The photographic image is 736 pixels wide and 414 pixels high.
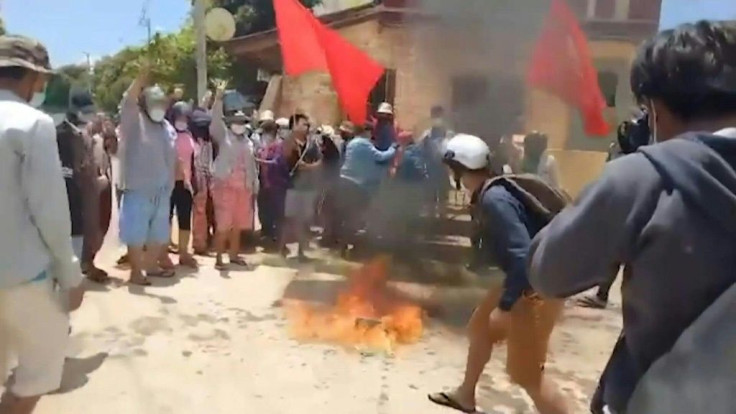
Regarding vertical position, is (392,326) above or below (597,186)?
below

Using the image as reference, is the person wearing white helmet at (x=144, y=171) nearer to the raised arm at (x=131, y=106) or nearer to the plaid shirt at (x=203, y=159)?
the raised arm at (x=131, y=106)

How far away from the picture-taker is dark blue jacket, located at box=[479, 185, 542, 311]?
124 inches

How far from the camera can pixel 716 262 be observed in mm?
1378

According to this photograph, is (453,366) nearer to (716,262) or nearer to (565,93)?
(716,262)

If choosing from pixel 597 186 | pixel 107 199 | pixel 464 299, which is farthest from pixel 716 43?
pixel 107 199

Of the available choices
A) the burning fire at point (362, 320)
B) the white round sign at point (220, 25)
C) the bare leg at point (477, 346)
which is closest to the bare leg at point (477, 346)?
the bare leg at point (477, 346)

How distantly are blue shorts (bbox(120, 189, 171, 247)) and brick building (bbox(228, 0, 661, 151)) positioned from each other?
267cm

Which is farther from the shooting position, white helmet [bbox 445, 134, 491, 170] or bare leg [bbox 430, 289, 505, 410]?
bare leg [bbox 430, 289, 505, 410]

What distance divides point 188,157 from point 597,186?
5756mm

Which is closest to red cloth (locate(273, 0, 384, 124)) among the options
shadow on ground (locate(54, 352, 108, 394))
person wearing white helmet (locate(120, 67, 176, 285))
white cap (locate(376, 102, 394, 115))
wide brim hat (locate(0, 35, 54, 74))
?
white cap (locate(376, 102, 394, 115))

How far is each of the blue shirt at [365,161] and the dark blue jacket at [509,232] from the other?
4.11 meters

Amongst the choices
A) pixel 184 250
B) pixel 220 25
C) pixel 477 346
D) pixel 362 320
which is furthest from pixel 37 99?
pixel 220 25

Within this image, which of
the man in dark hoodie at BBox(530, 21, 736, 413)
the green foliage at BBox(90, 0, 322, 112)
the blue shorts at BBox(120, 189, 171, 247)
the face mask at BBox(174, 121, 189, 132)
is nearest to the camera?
the man in dark hoodie at BBox(530, 21, 736, 413)

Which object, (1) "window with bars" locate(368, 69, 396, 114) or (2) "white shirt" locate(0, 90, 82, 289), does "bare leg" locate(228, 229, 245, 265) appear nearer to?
(1) "window with bars" locate(368, 69, 396, 114)
